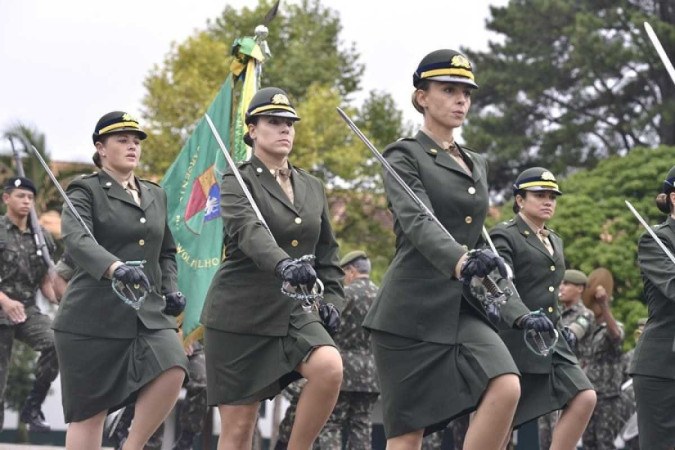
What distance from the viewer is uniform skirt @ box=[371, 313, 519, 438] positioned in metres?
8.00

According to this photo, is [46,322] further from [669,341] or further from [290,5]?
[290,5]

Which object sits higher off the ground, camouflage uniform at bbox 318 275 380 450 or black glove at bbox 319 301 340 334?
black glove at bbox 319 301 340 334

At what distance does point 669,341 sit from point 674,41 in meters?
38.4

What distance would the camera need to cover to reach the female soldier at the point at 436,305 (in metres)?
7.96

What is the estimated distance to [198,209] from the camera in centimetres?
1420

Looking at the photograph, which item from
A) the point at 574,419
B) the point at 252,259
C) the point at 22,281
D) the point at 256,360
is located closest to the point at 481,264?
the point at 252,259

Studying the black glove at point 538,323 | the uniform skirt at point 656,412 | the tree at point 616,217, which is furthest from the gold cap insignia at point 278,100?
the tree at point 616,217

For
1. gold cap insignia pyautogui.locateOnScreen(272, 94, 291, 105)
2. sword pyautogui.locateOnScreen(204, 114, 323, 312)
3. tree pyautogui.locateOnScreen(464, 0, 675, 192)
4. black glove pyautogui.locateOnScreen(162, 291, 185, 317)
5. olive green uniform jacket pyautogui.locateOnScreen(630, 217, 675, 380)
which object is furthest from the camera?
tree pyautogui.locateOnScreen(464, 0, 675, 192)

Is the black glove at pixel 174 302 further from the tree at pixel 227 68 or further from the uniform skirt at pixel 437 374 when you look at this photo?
the tree at pixel 227 68

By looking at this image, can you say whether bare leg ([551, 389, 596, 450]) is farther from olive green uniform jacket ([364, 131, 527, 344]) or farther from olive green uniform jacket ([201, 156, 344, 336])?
olive green uniform jacket ([364, 131, 527, 344])

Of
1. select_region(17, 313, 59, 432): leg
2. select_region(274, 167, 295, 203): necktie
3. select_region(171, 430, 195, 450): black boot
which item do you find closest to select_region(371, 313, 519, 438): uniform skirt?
select_region(274, 167, 295, 203): necktie

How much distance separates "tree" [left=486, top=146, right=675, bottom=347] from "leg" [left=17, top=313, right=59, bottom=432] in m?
20.8

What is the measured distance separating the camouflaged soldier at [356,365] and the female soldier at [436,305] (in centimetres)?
638

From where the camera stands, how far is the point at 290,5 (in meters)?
46.2
